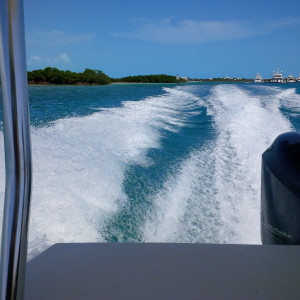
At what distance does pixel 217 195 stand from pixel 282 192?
132 cm

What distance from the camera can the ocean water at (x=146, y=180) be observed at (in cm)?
179

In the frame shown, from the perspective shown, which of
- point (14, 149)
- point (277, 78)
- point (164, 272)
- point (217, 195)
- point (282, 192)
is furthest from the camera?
point (277, 78)

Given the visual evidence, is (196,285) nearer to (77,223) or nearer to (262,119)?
(77,223)

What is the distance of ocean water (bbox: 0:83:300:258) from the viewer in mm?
1785

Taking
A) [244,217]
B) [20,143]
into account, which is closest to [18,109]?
[20,143]

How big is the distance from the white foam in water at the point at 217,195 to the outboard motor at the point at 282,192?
28.9 inches

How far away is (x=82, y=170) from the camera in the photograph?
2.41 metres

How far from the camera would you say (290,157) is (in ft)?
3.22

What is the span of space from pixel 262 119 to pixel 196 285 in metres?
4.05

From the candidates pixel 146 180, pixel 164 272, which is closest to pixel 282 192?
pixel 164 272

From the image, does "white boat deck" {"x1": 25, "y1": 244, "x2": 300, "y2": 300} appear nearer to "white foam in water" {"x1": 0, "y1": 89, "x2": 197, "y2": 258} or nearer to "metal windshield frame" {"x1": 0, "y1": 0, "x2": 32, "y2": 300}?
"metal windshield frame" {"x1": 0, "y1": 0, "x2": 32, "y2": 300}

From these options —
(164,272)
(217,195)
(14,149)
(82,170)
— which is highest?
(14,149)

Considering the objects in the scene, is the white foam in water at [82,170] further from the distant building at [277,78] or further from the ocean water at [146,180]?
the distant building at [277,78]

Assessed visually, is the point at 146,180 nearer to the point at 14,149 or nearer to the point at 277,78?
the point at 14,149
